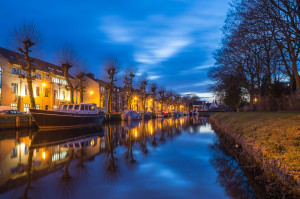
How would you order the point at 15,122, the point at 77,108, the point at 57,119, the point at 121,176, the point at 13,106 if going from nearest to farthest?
the point at 121,176
the point at 15,122
the point at 57,119
the point at 77,108
the point at 13,106

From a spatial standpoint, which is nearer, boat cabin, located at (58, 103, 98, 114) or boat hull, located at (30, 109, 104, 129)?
boat hull, located at (30, 109, 104, 129)

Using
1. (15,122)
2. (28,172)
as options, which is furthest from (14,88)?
(28,172)

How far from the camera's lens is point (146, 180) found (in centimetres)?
608

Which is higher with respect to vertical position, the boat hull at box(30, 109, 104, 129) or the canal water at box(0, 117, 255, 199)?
the boat hull at box(30, 109, 104, 129)

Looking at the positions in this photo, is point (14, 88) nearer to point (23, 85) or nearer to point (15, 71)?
point (23, 85)

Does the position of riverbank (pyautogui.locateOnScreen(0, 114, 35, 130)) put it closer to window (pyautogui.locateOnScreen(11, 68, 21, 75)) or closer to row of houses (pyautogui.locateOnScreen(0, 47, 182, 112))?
row of houses (pyautogui.locateOnScreen(0, 47, 182, 112))

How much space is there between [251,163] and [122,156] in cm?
488

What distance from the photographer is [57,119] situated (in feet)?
74.7

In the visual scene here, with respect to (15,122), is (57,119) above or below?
above

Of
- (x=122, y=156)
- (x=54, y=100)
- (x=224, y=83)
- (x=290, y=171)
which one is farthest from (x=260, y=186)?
(x=54, y=100)

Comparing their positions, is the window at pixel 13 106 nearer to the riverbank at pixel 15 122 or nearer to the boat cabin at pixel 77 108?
the boat cabin at pixel 77 108

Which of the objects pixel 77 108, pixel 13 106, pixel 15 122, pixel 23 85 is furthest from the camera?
pixel 23 85

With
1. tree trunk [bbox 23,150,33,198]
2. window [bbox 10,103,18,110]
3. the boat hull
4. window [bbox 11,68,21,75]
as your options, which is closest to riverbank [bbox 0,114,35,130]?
the boat hull

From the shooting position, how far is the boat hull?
71.8ft
